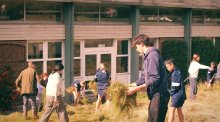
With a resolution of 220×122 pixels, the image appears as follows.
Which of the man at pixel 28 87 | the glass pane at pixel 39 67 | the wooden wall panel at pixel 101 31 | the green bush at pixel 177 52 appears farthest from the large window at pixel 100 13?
the man at pixel 28 87

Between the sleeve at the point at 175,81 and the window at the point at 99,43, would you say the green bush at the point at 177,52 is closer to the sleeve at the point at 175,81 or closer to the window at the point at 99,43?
the window at the point at 99,43

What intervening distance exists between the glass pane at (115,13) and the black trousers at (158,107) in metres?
14.9

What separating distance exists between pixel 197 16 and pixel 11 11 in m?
14.4

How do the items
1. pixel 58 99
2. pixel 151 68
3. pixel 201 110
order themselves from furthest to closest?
1. pixel 201 110
2. pixel 58 99
3. pixel 151 68

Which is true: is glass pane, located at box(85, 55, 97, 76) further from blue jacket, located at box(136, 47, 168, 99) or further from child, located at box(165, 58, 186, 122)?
blue jacket, located at box(136, 47, 168, 99)

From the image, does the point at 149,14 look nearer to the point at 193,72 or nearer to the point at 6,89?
the point at 193,72

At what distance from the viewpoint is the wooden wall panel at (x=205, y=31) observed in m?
27.9

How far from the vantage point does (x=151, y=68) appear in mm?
7109

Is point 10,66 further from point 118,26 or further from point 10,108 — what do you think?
point 118,26

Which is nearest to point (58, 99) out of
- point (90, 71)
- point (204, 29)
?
point (90, 71)

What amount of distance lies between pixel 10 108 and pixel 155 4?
10.4m

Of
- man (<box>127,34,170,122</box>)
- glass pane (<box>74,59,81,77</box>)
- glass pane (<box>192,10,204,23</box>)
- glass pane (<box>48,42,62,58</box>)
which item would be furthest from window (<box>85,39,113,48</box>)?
man (<box>127,34,170,122</box>)

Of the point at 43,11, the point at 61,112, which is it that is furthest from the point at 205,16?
the point at 61,112

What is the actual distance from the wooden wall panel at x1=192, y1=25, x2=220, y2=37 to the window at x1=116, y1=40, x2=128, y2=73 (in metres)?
6.25
